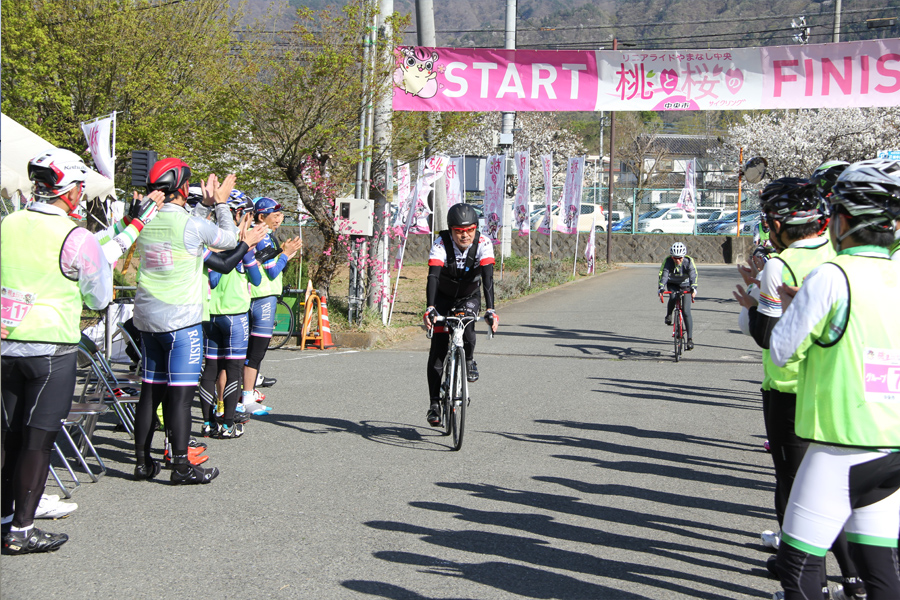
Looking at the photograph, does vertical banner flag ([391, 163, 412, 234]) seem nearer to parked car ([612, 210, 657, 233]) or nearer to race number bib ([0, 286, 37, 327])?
race number bib ([0, 286, 37, 327])

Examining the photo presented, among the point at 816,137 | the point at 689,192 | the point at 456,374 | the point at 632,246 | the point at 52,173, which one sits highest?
the point at 816,137

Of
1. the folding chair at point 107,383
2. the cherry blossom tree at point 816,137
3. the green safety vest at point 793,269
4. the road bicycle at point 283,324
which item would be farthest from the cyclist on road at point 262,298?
the cherry blossom tree at point 816,137

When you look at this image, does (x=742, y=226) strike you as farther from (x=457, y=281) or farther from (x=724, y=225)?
(x=457, y=281)

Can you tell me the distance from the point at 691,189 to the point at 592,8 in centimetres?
17924

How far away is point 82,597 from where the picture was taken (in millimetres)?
3893

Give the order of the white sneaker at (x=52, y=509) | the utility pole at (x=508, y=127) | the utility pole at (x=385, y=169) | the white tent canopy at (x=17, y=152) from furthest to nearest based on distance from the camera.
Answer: the utility pole at (x=508, y=127)
the utility pole at (x=385, y=169)
the white tent canopy at (x=17, y=152)
the white sneaker at (x=52, y=509)

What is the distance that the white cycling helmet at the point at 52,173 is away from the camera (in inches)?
172

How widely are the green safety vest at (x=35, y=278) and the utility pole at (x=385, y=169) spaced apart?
8.87 meters

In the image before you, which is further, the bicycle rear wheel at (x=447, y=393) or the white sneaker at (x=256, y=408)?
the white sneaker at (x=256, y=408)

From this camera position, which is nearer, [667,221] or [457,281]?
[457,281]

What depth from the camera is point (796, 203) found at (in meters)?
4.05

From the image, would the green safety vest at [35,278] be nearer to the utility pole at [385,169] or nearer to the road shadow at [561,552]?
the road shadow at [561,552]

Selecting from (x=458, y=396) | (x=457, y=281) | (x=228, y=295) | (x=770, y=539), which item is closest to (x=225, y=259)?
(x=228, y=295)

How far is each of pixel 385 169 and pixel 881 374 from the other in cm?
1126
